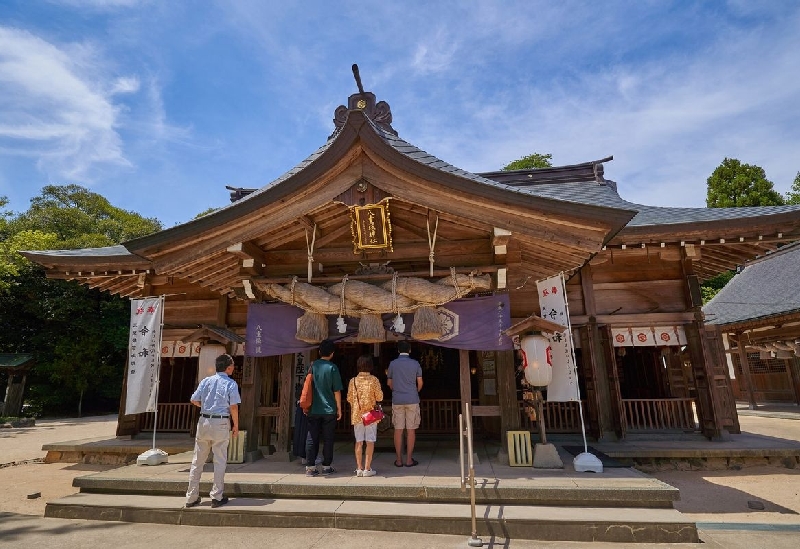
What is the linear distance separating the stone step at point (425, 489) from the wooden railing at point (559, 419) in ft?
13.7

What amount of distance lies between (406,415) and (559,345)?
324cm

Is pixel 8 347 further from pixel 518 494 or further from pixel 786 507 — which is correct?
pixel 786 507

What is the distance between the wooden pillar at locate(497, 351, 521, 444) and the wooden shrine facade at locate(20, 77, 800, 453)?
0.02 meters

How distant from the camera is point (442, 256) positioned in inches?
288

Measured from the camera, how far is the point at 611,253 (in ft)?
30.8

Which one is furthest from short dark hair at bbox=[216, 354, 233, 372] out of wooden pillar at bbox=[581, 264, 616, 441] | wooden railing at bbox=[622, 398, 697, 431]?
wooden railing at bbox=[622, 398, 697, 431]

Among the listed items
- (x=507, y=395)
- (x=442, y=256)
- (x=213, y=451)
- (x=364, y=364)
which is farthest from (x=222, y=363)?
(x=507, y=395)

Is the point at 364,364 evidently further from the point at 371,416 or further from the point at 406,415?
the point at 406,415

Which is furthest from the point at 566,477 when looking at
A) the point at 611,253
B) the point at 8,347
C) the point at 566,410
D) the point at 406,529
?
the point at 8,347

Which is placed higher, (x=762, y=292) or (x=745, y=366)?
(x=762, y=292)

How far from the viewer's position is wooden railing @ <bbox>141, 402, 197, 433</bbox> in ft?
37.5

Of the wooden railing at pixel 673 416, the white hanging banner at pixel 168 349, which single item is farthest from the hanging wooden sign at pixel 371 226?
the white hanging banner at pixel 168 349

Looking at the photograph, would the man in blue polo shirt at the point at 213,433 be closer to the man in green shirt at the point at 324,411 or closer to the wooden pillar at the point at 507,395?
the man in green shirt at the point at 324,411

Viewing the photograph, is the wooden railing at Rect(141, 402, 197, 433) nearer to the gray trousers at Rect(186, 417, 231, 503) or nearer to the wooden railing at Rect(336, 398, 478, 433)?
the wooden railing at Rect(336, 398, 478, 433)
